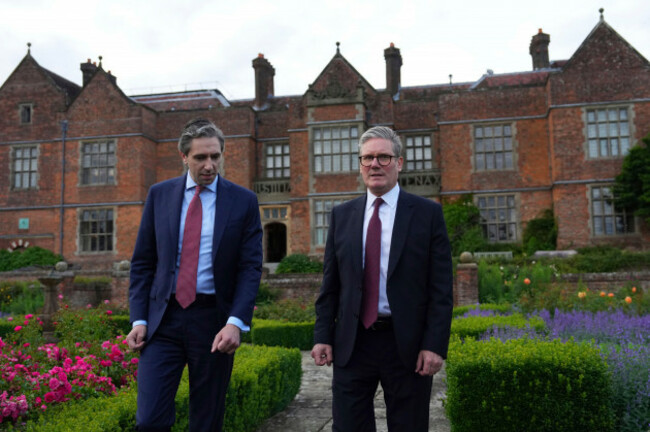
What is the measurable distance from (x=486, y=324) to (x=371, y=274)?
471 cm

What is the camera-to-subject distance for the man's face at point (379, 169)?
10.1 feet

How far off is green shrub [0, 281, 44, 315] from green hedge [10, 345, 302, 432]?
33.7 ft

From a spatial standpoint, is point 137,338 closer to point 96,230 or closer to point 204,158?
point 204,158

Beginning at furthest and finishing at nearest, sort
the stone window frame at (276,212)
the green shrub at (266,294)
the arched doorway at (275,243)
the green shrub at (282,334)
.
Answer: the arched doorway at (275,243) < the stone window frame at (276,212) < the green shrub at (266,294) < the green shrub at (282,334)

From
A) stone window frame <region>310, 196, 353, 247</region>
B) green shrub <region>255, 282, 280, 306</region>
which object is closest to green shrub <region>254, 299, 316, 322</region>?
green shrub <region>255, 282, 280, 306</region>

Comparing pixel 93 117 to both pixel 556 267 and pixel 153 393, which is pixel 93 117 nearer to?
pixel 556 267

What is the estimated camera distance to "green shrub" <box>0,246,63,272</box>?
72.7 ft

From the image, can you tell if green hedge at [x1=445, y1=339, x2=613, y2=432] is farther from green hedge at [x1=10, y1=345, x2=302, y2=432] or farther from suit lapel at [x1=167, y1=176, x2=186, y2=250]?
suit lapel at [x1=167, y1=176, x2=186, y2=250]

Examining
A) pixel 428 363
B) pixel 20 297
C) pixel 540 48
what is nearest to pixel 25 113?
pixel 20 297

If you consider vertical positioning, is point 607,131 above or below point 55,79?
below

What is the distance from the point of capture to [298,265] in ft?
66.2

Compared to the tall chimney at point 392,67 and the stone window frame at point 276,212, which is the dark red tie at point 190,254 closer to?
the stone window frame at point 276,212

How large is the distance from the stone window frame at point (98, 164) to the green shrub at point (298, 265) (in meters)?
8.11

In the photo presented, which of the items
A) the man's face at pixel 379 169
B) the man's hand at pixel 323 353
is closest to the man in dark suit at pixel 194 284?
the man's hand at pixel 323 353
